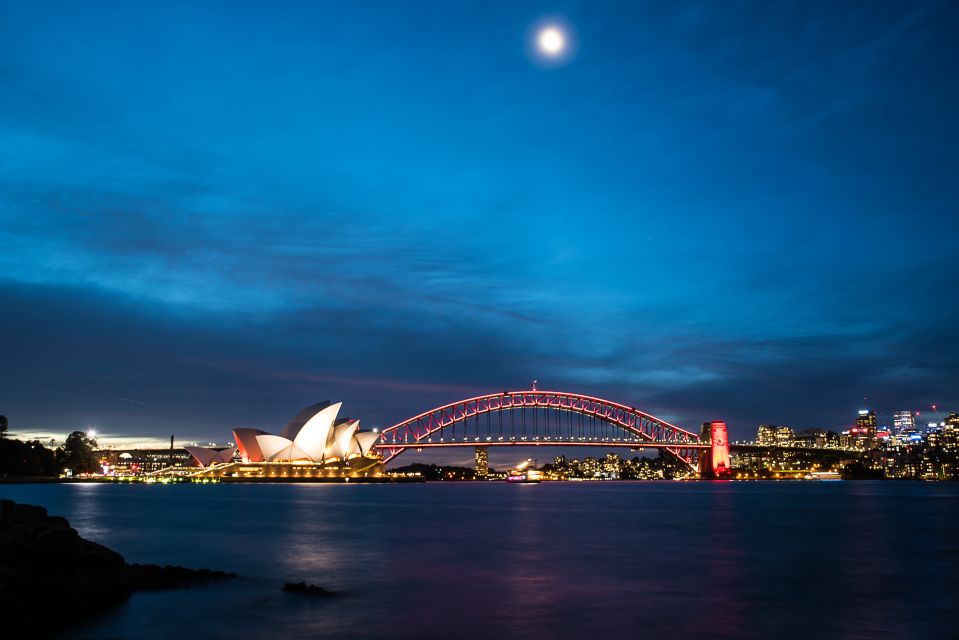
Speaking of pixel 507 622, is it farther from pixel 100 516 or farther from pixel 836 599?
pixel 100 516

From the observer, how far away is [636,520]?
4916 centimetres

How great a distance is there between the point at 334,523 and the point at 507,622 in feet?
92.7

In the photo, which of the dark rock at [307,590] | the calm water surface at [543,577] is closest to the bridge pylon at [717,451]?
the calm water surface at [543,577]

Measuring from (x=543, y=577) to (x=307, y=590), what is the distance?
7558 mm

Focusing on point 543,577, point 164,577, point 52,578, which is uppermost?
point 52,578

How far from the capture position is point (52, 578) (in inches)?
666

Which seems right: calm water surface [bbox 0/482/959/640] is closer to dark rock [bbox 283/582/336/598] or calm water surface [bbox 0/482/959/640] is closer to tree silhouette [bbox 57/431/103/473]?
dark rock [bbox 283/582/336/598]

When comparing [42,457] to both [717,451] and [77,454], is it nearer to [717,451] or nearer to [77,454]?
[77,454]

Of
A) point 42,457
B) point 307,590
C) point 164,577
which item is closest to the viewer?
point 164,577

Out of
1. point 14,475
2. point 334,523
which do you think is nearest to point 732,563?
point 334,523

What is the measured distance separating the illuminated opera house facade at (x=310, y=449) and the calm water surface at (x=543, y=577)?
59359 mm

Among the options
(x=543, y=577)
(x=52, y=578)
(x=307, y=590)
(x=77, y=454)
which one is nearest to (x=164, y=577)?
(x=307, y=590)

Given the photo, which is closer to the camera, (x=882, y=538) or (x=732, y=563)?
(x=732, y=563)

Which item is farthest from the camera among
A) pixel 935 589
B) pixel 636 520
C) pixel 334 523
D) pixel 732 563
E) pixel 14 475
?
pixel 14 475
